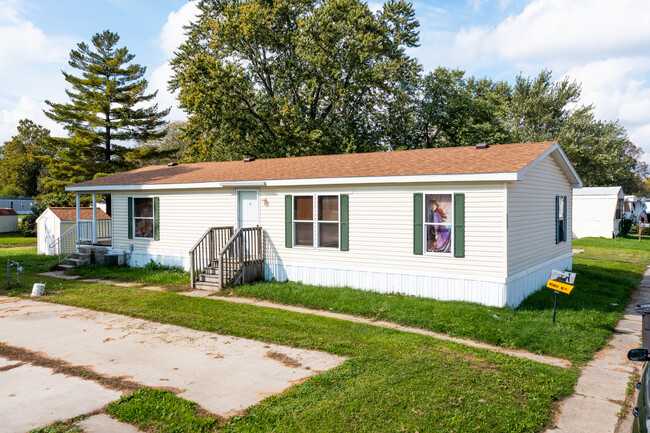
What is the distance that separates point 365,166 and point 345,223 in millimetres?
1725

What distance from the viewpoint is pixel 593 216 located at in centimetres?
2786

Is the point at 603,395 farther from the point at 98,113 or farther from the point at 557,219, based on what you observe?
the point at 98,113

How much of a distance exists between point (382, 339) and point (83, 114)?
29.5 meters

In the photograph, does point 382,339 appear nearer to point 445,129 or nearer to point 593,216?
point 445,129

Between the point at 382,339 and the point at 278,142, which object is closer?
the point at 382,339

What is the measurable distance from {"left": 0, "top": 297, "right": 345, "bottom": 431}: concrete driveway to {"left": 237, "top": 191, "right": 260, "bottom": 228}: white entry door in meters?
4.85

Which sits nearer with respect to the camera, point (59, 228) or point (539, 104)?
point (59, 228)

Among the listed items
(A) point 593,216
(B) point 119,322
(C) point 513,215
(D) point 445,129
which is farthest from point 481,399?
(A) point 593,216

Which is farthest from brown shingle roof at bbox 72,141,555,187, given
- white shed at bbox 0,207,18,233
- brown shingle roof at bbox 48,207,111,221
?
white shed at bbox 0,207,18,233

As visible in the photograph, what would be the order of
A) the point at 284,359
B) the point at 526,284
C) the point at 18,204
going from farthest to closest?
the point at 18,204
the point at 526,284
the point at 284,359

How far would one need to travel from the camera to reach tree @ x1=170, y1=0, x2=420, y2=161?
2261cm

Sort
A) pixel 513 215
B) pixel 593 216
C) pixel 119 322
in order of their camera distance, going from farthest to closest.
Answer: pixel 593 216
pixel 513 215
pixel 119 322

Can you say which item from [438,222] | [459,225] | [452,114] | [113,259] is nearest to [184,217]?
[113,259]

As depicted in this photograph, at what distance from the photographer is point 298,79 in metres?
24.2
